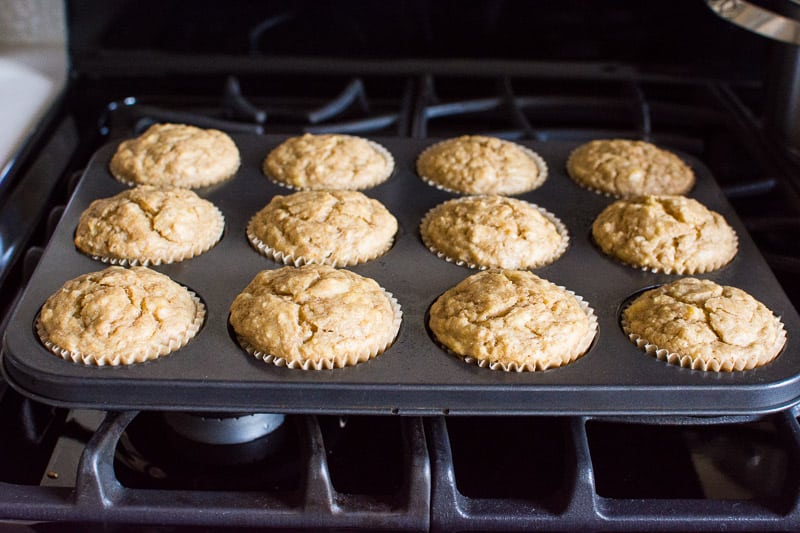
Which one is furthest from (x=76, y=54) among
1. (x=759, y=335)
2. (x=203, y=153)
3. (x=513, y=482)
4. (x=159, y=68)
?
(x=759, y=335)

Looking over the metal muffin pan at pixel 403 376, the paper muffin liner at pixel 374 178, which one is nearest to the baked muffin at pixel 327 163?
the paper muffin liner at pixel 374 178

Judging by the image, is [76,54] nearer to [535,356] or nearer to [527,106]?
[527,106]

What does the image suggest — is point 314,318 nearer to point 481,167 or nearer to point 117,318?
point 117,318

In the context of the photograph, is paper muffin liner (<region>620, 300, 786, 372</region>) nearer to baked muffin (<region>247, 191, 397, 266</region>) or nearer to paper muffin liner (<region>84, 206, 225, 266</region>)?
baked muffin (<region>247, 191, 397, 266</region>)

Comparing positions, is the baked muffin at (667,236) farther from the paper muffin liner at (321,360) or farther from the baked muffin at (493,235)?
the paper muffin liner at (321,360)

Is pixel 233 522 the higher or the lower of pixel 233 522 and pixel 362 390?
the lower
